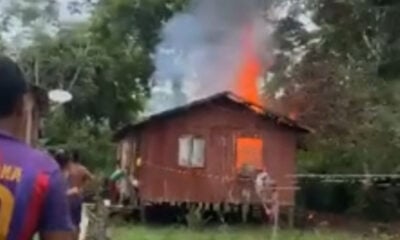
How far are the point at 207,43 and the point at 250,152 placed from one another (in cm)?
1290

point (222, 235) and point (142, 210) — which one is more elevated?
point (142, 210)

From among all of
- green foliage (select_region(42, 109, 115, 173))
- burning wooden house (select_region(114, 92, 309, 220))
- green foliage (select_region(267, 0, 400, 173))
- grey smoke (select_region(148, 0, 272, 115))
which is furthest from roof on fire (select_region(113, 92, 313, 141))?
grey smoke (select_region(148, 0, 272, 115))

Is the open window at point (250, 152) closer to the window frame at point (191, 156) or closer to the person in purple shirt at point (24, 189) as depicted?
the window frame at point (191, 156)

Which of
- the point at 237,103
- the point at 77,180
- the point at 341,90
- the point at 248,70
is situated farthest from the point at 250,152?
the point at 77,180

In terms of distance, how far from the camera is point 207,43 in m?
36.8

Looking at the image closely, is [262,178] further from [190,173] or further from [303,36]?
[303,36]

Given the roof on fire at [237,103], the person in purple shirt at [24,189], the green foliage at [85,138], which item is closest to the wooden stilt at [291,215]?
the roof on fire at [237,103]

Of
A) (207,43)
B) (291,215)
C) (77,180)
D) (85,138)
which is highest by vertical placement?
(207,43)

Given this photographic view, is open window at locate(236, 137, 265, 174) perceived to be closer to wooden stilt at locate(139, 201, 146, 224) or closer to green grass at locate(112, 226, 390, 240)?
wooden stilt at locate(139, 201, 146, 224)

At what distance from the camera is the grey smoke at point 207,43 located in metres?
34.2

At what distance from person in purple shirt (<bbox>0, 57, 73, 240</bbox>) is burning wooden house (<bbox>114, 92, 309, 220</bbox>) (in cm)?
2146

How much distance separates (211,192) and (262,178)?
1388mm

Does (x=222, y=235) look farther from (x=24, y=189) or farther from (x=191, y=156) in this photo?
(x=24, y=189)

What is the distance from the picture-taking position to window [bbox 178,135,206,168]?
2419cm
